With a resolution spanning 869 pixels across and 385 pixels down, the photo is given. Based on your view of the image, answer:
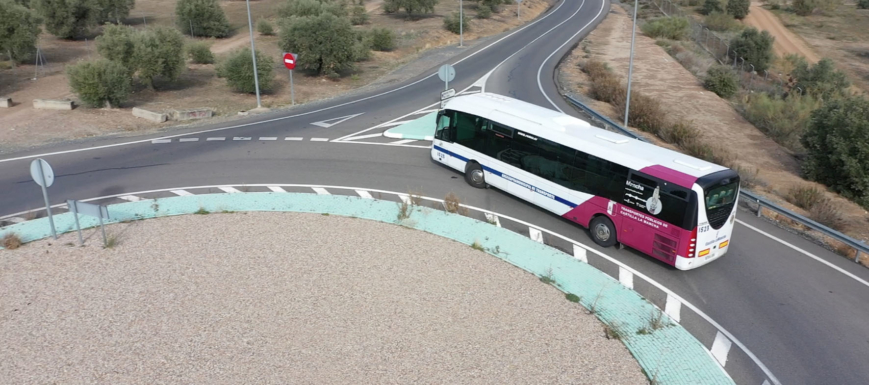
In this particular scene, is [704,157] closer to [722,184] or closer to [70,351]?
[722,184]

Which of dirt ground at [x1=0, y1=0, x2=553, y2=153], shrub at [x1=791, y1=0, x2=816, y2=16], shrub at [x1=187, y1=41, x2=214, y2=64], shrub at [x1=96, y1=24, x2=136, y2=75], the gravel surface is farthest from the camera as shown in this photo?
shrub at [x1=791, y1=0, x2=816, y2=16]

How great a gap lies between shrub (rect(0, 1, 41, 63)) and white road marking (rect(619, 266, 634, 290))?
114ft

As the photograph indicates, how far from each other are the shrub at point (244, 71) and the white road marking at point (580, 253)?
22365 millimetres

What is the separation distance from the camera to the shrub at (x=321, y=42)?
3578 cm

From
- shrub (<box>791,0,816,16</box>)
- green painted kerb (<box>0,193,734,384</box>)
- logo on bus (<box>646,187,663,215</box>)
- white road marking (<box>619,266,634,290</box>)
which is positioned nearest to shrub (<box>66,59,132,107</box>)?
green painted kerb (<box>0,193,734,384</box>)

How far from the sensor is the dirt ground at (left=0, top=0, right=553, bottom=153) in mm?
24891

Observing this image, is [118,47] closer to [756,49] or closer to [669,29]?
[669,29]

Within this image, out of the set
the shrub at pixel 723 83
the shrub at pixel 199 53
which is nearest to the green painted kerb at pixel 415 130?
the shrub at pixel 723 83

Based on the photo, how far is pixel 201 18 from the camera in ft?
157

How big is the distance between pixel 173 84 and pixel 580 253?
27.4 m

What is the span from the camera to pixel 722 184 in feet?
41.2

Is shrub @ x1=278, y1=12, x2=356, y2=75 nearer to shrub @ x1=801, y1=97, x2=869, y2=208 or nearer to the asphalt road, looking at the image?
the asphalt road

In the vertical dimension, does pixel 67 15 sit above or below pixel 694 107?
above

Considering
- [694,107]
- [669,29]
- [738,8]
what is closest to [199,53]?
[694,107]
